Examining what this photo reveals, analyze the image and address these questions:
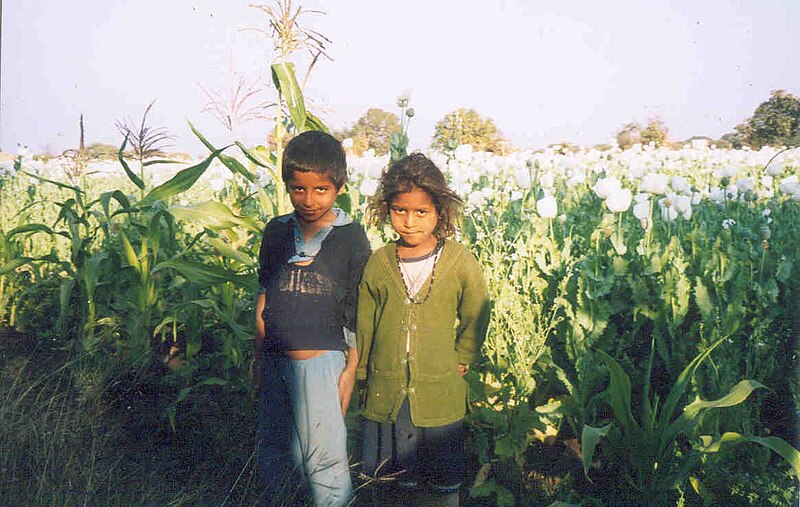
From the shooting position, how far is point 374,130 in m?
3.03

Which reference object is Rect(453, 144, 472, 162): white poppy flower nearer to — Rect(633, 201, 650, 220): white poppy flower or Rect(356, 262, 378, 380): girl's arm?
Rect(633, 201, 650, 220): white poppy flower

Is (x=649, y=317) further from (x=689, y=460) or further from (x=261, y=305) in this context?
(x=261, y=305)

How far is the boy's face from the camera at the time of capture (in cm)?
197

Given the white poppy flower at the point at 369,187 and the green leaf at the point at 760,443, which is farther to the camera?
the white poppy flower at the point at 369,187

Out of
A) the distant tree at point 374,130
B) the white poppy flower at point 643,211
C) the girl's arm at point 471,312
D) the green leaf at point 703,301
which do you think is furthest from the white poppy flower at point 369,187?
the green leaf at point 703,301

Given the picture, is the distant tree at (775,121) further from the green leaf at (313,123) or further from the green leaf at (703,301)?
the green leaf at (313,123)

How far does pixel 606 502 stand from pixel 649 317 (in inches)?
30.3

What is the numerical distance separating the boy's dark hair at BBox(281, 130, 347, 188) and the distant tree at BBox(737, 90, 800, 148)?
220cm

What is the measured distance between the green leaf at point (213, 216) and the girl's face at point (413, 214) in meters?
0.97

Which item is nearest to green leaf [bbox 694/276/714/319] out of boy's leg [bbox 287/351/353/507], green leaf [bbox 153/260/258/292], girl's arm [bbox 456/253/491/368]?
girl's arm [bbox 456/253/491/368]

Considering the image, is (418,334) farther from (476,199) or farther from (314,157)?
(476,199)

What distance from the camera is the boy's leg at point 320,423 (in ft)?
6.66

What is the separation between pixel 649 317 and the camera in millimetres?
2754

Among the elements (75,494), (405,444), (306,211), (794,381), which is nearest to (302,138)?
(306,211)
